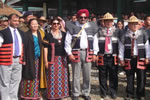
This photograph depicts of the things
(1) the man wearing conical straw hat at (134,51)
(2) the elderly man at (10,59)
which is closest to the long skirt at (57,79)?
(2) the elderly man at (10,59)

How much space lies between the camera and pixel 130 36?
4.46 metres

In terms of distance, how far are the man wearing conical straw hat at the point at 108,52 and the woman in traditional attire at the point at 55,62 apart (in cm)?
93

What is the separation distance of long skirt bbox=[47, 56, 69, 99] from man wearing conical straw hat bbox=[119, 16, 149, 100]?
136 centimetres

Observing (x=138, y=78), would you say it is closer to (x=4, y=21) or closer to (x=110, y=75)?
(x=110, y=75)

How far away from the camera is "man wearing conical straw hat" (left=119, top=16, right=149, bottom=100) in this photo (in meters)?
4.43

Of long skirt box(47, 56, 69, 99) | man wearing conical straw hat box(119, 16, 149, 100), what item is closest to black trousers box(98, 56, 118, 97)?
man wearing conical straw hat box(119, 16, 149, 100)

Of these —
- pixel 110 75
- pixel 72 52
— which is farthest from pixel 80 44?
pixel 110 75

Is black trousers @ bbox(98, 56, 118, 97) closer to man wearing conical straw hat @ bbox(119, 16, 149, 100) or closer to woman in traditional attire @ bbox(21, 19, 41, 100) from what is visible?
man wearing conical straw hat @ bbox(119, 16, 149, 100)

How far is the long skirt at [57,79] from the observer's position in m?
4.42

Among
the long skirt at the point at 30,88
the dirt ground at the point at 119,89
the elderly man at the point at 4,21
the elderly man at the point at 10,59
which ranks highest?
the elderly man at the point at 4,21

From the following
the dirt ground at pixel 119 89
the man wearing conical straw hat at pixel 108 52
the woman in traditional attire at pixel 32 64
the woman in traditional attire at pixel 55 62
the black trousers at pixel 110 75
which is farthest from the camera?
the dirt ground at pixel 119 89

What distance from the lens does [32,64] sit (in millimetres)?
4285

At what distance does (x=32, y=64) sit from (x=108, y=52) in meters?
1.74

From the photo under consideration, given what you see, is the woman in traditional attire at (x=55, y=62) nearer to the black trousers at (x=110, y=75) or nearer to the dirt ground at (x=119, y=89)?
the dirt ground at (x=119, y=89)
